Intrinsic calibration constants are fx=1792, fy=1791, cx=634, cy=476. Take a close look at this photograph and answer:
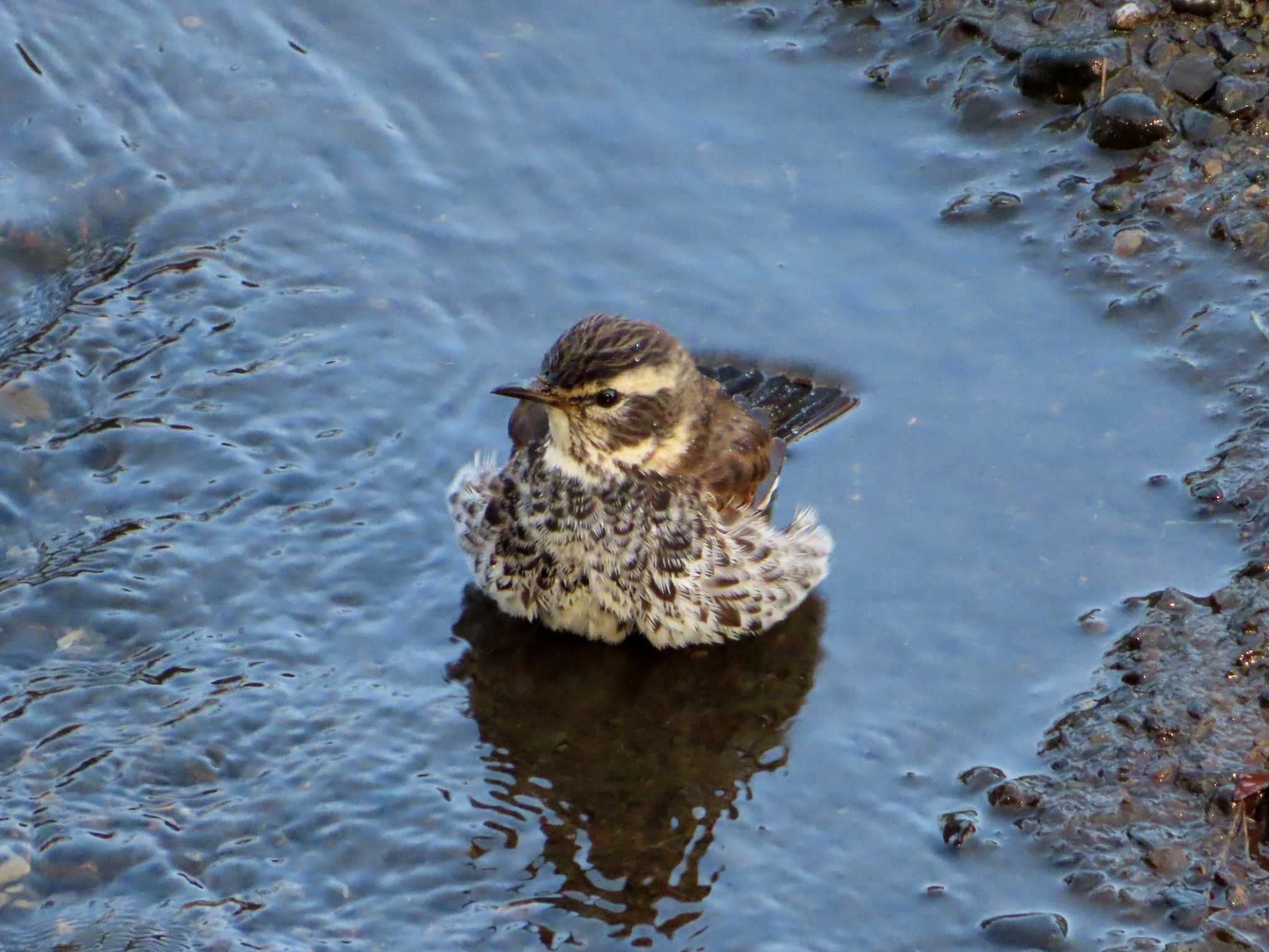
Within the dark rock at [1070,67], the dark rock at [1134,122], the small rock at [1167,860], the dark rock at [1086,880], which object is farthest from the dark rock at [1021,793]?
the dark rock at [1070,67]

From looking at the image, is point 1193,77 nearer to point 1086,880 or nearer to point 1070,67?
point 1070,67

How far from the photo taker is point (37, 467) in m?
7.31

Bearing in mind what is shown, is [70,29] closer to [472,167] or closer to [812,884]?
[472,167]

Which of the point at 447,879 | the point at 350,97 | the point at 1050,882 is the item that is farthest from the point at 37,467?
the point at 1050,882

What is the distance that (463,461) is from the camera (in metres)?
Answer: 7.71

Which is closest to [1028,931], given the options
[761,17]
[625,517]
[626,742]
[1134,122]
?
[626,742]

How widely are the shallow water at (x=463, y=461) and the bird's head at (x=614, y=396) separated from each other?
2.34 feet

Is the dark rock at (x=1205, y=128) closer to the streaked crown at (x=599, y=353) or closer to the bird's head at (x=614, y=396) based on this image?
the bird's head at (x=614, y=396)

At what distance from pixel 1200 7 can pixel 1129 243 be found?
1627 mm

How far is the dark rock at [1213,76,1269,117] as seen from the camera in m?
9.03

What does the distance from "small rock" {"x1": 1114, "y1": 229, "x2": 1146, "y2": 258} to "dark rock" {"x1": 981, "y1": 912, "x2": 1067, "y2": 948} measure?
3938 millimetres

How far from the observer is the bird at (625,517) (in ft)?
23.0

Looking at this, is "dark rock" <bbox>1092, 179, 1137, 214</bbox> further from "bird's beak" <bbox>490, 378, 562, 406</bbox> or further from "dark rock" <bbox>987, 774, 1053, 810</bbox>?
"dark rock" <bbox>987, 774, 1053, 810</bbox>

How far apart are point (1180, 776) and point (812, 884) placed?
53.1 inches
